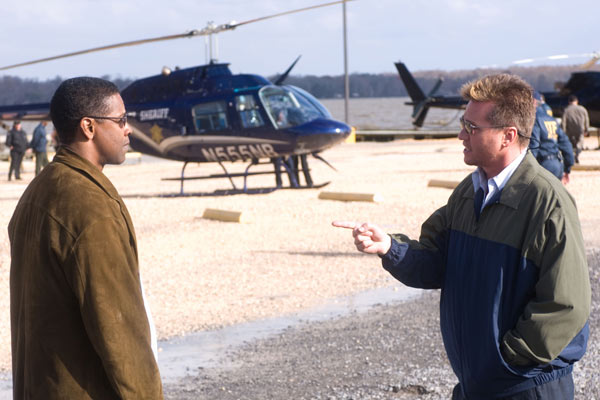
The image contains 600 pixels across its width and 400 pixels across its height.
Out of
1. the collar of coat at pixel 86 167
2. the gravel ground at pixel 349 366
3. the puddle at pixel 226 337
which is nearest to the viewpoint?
the collar of coat at pixel 86 167

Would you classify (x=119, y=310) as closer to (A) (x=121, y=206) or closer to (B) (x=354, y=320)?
(A) (x=121, y=206)

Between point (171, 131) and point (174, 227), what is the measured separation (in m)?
5.56

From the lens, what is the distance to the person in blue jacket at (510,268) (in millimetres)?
3061

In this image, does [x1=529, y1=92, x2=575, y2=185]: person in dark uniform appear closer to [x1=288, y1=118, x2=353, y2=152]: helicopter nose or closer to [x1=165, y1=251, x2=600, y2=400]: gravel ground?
[x1=165, y1=251, x2=600, y2=400]: gravel ground

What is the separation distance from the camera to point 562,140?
410 inches

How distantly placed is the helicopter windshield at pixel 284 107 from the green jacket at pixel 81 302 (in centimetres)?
1618

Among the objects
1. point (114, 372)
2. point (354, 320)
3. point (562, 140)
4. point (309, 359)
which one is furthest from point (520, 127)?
point (562, 140)

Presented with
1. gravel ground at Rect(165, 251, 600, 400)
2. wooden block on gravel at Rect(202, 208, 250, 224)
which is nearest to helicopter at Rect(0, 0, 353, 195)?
wooden block on gravel at Rect(202, 208, 250, 224)

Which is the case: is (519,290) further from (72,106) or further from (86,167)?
(72,106)

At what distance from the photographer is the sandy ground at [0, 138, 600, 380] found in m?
9.29

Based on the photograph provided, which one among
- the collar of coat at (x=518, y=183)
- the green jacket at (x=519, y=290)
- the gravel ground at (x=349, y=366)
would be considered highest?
the collar of coat at (x=518, y=183)

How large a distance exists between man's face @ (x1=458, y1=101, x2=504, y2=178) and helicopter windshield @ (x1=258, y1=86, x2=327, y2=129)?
15751mm

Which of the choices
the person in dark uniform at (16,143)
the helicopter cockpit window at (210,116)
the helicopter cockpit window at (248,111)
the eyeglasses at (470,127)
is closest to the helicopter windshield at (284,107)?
the helicopter cockpit window at (248,111)

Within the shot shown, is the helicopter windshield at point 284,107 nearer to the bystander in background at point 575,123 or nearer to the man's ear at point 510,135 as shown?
the bystander in background at point 575,123
